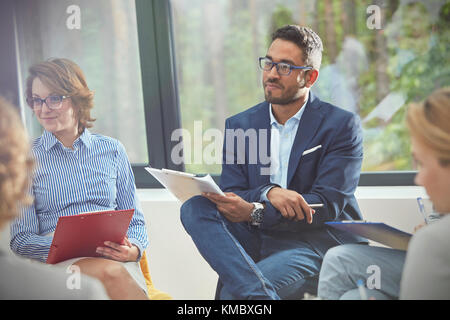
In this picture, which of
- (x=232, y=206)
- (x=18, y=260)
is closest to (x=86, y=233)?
(x=232, y=206)

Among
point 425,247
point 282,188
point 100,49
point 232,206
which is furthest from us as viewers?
point 100,49

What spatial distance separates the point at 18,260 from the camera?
3.19 feet

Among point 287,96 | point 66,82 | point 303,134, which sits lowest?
point 303,134

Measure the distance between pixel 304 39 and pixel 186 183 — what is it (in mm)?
816

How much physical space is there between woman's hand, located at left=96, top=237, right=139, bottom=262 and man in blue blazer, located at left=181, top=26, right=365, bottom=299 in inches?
9.6

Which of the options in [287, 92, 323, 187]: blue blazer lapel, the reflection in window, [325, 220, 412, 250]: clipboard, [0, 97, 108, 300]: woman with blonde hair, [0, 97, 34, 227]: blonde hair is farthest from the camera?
the reflection in window

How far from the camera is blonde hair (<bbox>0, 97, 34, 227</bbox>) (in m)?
1.08

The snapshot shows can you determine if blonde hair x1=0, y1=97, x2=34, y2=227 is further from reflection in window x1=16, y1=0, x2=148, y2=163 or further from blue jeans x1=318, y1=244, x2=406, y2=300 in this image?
reflection in window x1=16, y1=0, x2=148, y2=163

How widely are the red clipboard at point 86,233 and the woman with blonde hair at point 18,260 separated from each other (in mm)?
521

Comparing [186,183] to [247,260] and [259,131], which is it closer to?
[247,260]

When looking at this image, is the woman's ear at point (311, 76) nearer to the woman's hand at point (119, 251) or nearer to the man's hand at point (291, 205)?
the man's hand at point (291, 205)

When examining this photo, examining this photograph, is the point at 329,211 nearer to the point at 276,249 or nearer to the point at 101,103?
the point at 276,249

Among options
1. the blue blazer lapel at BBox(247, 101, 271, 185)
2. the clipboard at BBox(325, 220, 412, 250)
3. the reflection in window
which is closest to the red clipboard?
the blue blazer lapel at BBox(247, 101, 271, 185)

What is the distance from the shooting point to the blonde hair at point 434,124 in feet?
3.95
